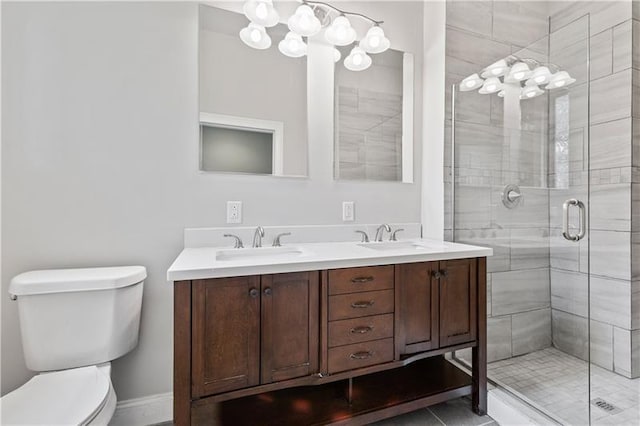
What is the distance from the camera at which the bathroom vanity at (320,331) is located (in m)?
1.13

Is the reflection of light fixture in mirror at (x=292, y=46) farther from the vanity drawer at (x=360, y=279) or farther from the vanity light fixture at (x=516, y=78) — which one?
the vanity drawer at (x=360, y=279)

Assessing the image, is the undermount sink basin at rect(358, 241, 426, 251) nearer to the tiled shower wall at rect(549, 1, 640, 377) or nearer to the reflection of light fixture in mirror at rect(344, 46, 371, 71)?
the tiled shower wall at rect(549, 1, 640, 377)

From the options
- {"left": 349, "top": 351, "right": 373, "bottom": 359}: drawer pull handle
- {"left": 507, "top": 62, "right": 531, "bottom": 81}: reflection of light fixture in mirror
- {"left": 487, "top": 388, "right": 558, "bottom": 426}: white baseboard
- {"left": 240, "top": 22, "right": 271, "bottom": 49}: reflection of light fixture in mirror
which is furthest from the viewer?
{"left": 507, "top": 62, "right": 531, "bottom": 81}: reflection of light fixture in mirror

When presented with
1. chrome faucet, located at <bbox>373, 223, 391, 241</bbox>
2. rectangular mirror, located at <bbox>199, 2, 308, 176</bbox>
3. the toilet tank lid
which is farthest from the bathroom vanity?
rectangular mirror, located at <bbox>199, 2, 308, 176</bbox>

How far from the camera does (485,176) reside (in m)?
2.01

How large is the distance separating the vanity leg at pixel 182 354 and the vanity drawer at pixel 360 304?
1.81 feet

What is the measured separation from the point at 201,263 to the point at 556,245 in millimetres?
1963

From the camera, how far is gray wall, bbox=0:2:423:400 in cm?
138

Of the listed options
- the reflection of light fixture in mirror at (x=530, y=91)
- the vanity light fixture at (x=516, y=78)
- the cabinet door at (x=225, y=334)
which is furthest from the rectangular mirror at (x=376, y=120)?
the cabinet door at (x=225, y=334)

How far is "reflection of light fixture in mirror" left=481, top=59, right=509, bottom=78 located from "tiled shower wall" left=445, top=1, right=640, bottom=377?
10 cm

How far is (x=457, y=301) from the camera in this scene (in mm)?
1527

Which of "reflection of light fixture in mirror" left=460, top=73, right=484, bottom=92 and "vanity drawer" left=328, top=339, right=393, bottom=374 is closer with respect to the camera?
"vanity drawer" left=328, top=339, right=393, bottom=374

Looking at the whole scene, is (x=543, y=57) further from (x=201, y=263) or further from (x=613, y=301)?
(x=201, y=263)

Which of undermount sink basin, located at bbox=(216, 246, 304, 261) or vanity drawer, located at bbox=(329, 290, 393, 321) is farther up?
undermount sink basin, located at bbox=(216, 246, 304, 261)
